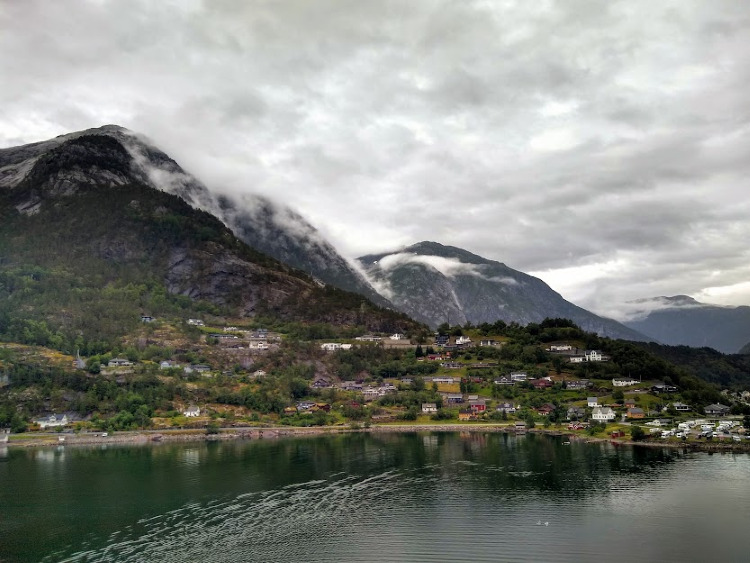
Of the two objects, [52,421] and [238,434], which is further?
[52,421]

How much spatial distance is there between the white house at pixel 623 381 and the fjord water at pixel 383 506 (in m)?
54.1

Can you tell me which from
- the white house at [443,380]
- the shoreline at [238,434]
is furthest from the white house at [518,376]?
the shoreline at [238,434]

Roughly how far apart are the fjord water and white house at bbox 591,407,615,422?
25511 millimetres

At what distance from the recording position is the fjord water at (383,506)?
43.7 m

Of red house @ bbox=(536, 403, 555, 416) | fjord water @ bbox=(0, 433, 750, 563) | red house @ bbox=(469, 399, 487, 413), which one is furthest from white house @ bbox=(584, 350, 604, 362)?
fjord water @ bbox=(0, 433, 750, 563)

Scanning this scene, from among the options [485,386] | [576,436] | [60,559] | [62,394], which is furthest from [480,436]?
[62,394]

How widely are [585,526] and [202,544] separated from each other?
101 feet

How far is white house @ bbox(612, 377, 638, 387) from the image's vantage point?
139 m

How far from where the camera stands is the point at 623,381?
141250 mm

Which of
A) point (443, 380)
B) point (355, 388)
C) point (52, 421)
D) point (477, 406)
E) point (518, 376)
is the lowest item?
point (477, 406)

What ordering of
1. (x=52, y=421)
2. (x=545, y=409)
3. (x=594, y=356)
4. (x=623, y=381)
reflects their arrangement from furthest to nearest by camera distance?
1. (x=594, y=356)
2. (x=623, y=381)
3. (x=545, y=409)
4. (x=52, y=421)

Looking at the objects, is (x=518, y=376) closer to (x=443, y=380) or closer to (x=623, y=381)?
(x=443, y=380)

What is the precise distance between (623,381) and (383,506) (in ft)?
338

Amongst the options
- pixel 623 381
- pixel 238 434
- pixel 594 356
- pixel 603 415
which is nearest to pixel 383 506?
pixel 238 434
